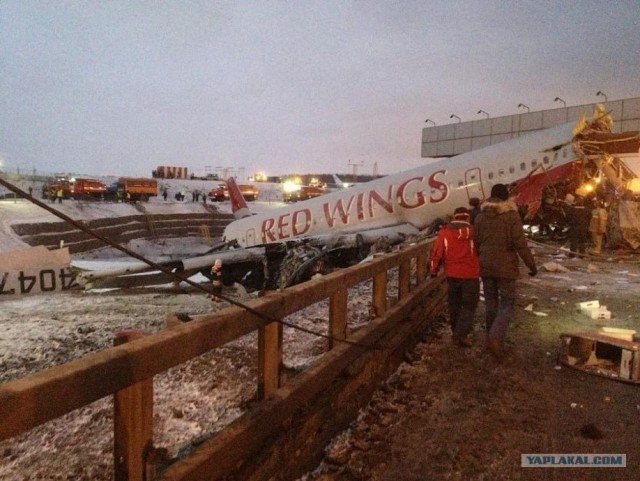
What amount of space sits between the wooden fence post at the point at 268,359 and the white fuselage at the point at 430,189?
1216cm

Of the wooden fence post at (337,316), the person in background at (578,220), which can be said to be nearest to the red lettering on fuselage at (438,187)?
the person in background at (578,220)

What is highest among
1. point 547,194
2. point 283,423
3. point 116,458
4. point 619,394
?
point 547,194

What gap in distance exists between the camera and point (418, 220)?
15117mm

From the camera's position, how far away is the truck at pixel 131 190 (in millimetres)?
41156

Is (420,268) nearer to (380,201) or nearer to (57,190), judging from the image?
(380,201)

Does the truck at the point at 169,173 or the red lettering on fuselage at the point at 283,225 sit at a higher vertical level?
the truck at the point at 169,173

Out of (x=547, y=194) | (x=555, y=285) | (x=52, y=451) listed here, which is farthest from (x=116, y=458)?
(x=547, y=194)

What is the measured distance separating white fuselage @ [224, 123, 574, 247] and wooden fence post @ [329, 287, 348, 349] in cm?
1085

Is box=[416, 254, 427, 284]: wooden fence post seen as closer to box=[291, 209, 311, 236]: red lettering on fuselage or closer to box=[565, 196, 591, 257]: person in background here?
box=[565, 196, 591, 257]: person in background

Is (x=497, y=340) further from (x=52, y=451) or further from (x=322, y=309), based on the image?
(x=52, y=451)

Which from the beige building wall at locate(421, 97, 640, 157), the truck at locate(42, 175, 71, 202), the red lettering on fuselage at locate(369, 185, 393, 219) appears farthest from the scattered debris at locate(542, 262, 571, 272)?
the truck at locate(42, 175, 71, 202)

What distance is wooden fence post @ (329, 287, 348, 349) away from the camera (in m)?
4.42

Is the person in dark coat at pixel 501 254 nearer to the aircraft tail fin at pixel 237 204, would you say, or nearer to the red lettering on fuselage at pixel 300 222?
the red lettering on fuselage at pixel 300 222

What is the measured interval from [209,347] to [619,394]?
3.99 metres
